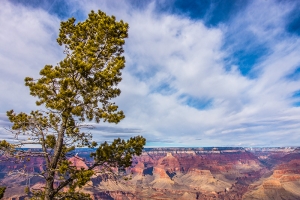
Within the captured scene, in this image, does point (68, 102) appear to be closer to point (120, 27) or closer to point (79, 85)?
point (79, 85)

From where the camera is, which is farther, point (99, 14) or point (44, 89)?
point (99, 14)

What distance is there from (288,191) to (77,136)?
24273cm

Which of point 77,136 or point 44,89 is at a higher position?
point 44,89

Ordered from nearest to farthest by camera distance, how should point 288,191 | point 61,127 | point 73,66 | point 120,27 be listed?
point 73,66
point 61,127
point 120,27
point 288,191

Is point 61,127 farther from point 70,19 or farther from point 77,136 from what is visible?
point 70,19

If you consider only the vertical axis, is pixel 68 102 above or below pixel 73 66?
below

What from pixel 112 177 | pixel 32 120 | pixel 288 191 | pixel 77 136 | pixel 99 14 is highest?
pixel 99 14

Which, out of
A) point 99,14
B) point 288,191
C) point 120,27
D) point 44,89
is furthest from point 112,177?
point 288,191

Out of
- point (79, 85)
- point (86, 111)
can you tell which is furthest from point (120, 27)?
point (86, 111)

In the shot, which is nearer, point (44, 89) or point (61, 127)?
point (44, 89)

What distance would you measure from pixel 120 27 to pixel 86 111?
5916 millimetres

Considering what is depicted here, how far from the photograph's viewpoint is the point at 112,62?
44.5 feet

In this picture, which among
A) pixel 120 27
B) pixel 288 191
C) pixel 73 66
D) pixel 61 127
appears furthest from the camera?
pixel 288 191

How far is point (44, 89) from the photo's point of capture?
39.4ft
